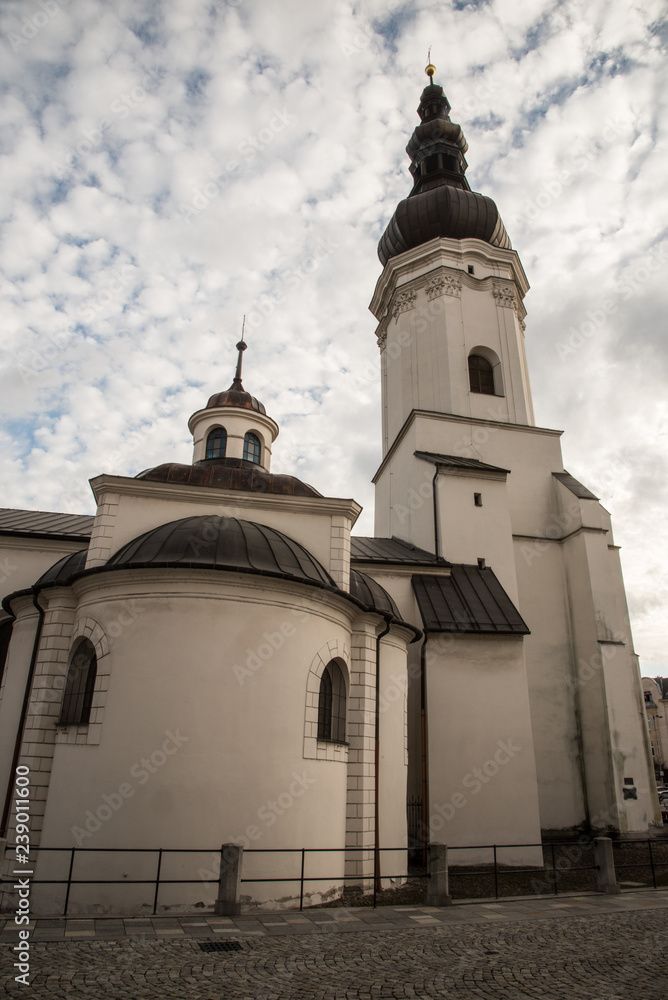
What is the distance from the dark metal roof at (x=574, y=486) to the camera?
69.4ft

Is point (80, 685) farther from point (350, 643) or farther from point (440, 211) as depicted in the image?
point (440, 211)

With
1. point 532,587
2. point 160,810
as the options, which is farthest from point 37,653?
point 532,587

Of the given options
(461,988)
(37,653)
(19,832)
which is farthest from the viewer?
(37,653)

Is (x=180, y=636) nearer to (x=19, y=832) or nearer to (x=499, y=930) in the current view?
(x=19, y=832)

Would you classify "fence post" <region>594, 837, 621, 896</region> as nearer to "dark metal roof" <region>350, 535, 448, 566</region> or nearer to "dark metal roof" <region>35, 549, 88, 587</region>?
"dark metal roof" <region>350, 535, 448, 566</region>

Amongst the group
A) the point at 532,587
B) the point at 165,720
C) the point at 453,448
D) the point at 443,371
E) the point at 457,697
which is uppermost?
the point at 443,371

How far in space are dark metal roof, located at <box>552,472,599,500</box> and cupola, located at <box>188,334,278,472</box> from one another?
32.8 ft

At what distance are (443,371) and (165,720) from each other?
16718 mm

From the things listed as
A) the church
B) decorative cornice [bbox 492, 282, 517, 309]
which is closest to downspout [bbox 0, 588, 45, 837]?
the church

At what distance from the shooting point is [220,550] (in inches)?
459

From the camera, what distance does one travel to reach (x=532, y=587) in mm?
20375

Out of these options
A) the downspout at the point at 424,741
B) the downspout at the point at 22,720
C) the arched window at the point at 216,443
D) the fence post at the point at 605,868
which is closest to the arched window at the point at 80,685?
the downspout at the point at 22,720

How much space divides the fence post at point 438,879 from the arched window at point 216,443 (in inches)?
486

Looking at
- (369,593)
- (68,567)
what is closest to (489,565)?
(369,593)
